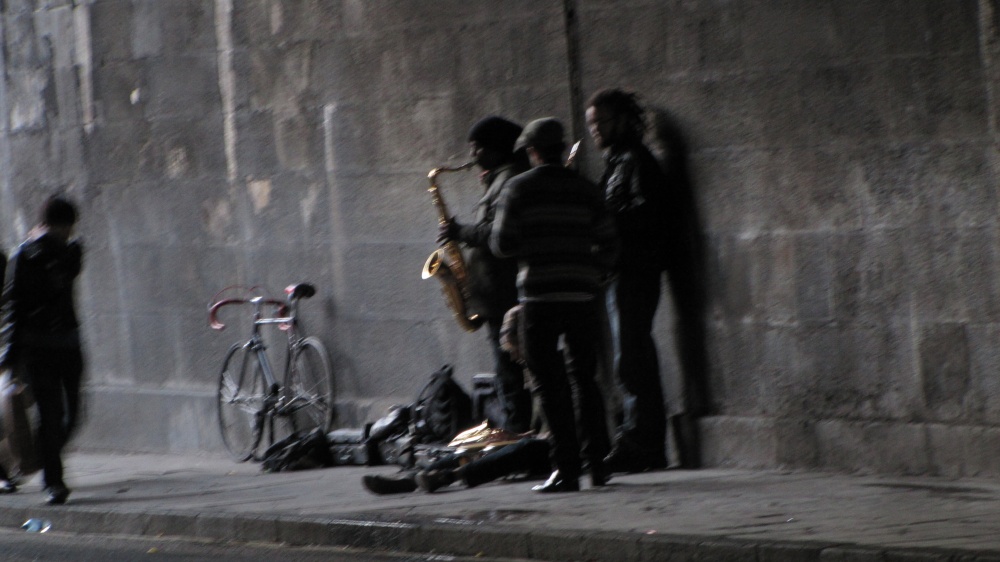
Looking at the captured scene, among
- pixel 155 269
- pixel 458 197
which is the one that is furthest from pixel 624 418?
pixel 155 269

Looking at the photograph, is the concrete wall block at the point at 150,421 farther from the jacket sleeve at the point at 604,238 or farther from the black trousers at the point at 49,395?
the jacket sleeve at the point at 604,238

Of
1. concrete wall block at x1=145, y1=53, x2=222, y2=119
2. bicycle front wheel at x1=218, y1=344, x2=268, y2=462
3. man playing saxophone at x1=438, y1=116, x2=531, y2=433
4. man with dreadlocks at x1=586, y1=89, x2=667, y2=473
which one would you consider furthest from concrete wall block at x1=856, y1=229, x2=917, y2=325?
concrete wall block at x1=145, y1=53, x2=222, y2=119

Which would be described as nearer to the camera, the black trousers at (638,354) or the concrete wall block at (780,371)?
the concrete wall block at (780,371)

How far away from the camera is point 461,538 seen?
7742 mm

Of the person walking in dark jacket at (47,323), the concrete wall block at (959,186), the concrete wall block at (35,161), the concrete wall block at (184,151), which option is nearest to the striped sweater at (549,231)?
the concrete wall block at (959,186)

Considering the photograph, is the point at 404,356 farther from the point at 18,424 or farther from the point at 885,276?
the point at 885,276

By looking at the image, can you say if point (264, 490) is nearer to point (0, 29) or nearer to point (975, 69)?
point (975, 69)

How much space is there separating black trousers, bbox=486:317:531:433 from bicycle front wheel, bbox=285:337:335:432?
1.79 meters

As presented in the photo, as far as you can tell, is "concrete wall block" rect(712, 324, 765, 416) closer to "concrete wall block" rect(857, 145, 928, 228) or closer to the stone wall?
the stone wall

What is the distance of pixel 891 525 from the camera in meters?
7.25

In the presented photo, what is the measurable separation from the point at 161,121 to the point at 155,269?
113 centimetres

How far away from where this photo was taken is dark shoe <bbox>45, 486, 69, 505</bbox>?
9742 mm

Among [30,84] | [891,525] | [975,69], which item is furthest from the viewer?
[30,84]

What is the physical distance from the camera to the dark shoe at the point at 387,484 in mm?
9148
